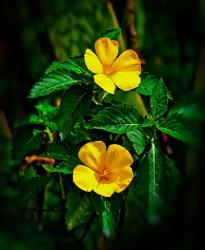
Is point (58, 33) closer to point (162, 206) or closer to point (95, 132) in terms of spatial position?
point (95, 132)

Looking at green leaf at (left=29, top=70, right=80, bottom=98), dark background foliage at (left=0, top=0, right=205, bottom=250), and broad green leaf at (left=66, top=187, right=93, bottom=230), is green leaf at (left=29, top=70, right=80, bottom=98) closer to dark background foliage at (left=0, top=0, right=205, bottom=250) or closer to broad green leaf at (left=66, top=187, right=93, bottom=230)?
broad green leaf at (left=66, top=187, right=93, bottom=230)

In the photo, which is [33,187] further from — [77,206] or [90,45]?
[90,45]

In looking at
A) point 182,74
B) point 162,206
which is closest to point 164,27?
point 182,74

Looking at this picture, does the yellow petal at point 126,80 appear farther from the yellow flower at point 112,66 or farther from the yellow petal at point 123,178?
the yellow petal at point 123,178

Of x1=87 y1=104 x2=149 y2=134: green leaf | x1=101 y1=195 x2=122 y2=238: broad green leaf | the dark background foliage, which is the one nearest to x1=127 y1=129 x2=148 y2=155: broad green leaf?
x1=87 y1=104 x2=149 y2=134: green leaf

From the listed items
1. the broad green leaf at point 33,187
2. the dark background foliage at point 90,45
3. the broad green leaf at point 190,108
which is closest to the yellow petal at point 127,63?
the broad green leaf at point 190,108

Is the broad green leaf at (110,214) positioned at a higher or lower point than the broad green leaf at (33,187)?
lower
